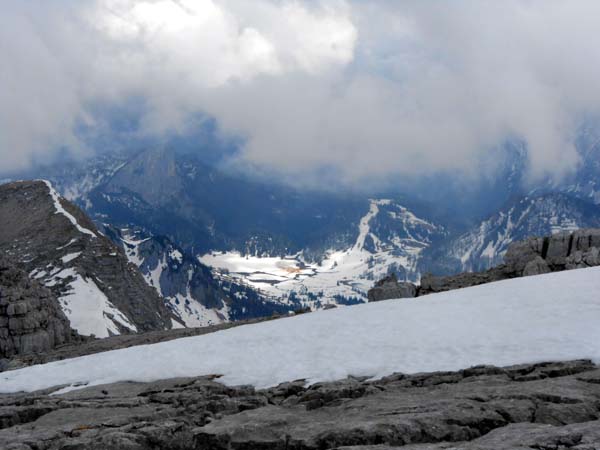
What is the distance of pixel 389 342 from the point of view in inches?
1163

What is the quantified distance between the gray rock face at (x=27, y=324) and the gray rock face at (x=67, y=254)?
223 ft

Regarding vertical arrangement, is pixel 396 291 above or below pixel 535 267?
below

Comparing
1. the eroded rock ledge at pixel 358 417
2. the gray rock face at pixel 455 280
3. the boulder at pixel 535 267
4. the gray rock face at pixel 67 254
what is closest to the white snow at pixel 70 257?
the gray rock face at pixel 67 254

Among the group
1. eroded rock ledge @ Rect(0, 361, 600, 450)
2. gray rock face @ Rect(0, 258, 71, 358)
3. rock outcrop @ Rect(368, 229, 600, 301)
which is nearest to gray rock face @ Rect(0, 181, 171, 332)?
gray rock face @ Rect(0, 258, 71, 358)

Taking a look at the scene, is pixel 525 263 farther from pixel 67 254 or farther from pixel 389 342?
pixel 67 254

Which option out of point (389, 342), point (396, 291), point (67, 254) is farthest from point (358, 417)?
point (67, 254)

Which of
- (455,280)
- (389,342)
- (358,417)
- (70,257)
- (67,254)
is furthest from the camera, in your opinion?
(67,254)

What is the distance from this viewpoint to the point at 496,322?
30031 mm

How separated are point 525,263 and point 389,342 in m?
31.2

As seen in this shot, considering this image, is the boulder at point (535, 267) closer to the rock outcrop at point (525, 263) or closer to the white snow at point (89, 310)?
the rock outcrop at point (525, 263)

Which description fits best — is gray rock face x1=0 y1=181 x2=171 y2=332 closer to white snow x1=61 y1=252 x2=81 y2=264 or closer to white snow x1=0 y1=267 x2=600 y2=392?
white snow x1=61 y1=252 x2=81 y2=264

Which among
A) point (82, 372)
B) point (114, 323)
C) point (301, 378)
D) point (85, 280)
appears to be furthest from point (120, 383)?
point (85, 280)

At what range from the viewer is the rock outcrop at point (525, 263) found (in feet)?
176

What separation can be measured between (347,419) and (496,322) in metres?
15.7
